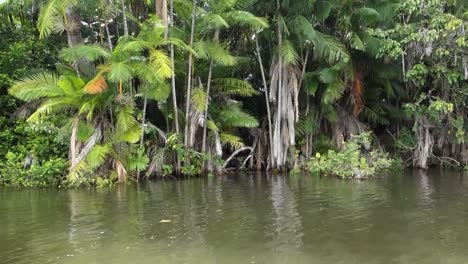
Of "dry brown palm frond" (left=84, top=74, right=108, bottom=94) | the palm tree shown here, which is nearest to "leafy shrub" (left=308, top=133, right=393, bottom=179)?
"dry brown palm frond" (left=84, top=74, right=108, bottom=94)

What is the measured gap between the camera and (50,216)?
9.46 metres

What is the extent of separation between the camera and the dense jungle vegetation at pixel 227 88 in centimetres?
1393

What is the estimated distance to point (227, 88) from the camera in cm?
1636

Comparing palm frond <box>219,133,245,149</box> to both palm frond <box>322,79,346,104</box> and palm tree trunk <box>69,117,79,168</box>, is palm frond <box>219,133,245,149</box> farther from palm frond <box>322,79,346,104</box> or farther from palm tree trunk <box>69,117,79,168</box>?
palm tree trunk <box>69,117,79,168</box>

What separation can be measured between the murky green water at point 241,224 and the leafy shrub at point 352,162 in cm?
133

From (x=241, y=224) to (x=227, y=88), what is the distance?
8519 mm

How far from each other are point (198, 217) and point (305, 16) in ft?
30.1

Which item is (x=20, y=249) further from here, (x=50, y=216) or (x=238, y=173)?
(x=238, y=173)

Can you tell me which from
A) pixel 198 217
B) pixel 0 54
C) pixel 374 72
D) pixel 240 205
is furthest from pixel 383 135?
pixel 0 54

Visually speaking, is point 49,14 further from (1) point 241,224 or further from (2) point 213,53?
(1) point 241,224

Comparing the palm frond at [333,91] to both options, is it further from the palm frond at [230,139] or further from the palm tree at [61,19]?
the palm tree at [61,19]

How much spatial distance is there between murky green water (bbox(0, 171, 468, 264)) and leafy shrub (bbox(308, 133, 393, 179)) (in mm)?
1326

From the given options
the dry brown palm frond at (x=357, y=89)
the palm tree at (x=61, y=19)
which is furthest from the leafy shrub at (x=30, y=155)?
the dry brown palm frond at (x=357, y=89)

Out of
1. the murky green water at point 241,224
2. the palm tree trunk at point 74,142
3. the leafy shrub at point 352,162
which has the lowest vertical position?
the murky green water at point 241,224
